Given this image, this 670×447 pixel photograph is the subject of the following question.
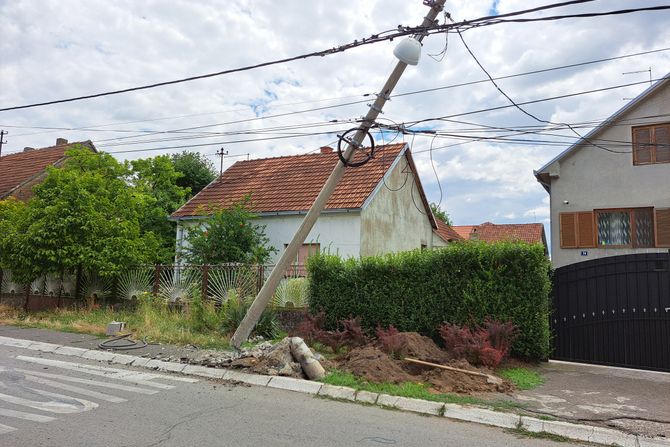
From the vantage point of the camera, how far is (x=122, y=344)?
11.1 metres

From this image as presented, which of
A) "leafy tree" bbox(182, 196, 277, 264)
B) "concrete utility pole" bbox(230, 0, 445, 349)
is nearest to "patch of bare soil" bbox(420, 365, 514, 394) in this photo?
"concrete utility pole" bbox(230, 0, 445, 349)

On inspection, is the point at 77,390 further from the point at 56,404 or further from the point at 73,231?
the point at 73,231

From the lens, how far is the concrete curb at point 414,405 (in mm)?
5578

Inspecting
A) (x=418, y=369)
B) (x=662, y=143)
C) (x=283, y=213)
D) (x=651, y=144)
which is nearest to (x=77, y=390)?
(x=418, y=369)

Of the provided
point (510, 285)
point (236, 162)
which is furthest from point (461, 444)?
point (236, 162)

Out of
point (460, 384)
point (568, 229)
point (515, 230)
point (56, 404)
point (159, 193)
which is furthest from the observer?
point (515, 230)

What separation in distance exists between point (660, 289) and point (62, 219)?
608 inches

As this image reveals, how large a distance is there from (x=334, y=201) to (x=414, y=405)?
10933mm

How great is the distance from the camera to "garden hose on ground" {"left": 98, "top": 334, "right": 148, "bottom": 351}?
10828mm

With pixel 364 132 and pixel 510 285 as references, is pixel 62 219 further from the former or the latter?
pixel 510 285

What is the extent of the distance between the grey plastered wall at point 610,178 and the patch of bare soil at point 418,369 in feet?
30.2

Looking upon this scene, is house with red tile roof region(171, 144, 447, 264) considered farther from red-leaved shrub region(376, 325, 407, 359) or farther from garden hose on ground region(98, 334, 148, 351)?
red-leaved shrub region(376, 325, 407, 359)

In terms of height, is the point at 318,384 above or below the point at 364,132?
below

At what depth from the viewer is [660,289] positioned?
29.9ft
